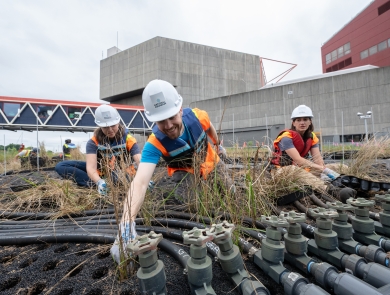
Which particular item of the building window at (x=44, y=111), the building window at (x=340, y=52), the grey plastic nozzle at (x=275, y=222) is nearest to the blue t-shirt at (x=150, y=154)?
the grey plastic nozzle at (x=275, y=222)

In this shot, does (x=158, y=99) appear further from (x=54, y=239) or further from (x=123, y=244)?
(x=54, y=239)

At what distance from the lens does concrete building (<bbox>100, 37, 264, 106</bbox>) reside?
91.4 ft

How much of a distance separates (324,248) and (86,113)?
20514mm

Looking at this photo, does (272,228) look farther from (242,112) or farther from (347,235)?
(242,112)

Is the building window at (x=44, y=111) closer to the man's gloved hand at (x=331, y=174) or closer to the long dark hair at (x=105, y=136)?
the long dark hair at (x=105, y=136)

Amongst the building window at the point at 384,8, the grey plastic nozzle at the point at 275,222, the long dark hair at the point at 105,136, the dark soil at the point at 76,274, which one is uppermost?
the building window at the point at 384,8

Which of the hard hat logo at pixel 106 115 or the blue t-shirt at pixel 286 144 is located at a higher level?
the hard hat logo at pixel 106 115

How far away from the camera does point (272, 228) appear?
1.11 metres

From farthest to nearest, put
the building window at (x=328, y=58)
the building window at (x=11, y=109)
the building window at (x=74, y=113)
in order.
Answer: the building window at (x=328, y=58), the building window at (x=74, y=113), the building window at (x=11, y=109)

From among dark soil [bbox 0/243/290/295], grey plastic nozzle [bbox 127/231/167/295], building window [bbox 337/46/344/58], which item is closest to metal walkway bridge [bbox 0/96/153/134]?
dark soil [bbox 0/243/290/295]

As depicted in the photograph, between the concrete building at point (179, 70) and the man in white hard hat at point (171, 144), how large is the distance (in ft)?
88.0

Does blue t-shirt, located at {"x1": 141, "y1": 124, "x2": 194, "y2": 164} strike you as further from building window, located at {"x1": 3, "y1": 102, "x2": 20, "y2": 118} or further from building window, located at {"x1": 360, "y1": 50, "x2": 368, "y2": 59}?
building window, located at {"x1": 360, "y1": 50, "x2": 368, "y2": 59}

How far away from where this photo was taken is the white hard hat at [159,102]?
5.64 feet

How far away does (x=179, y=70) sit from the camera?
1121 inches
